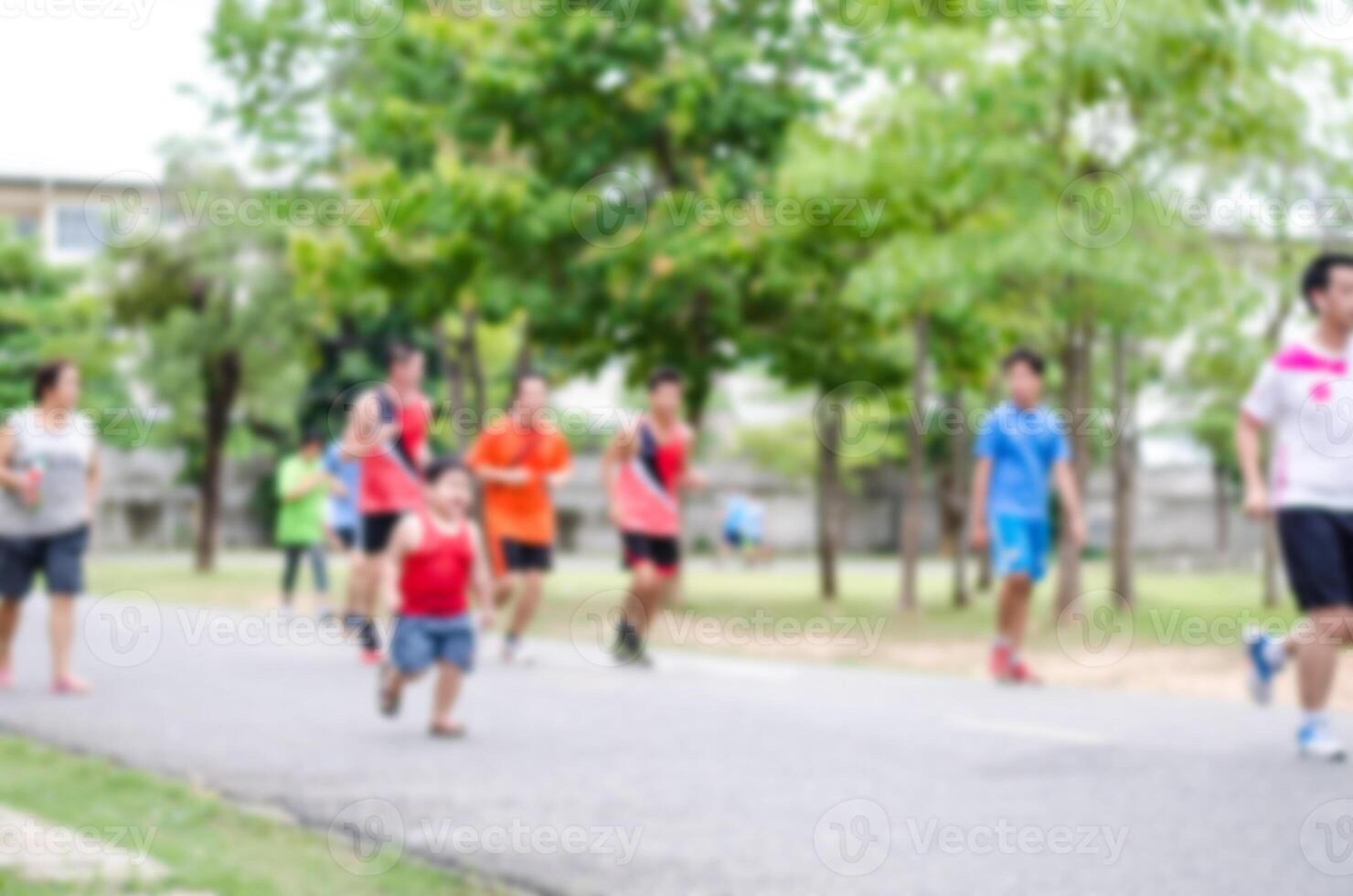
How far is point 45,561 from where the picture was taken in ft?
32.3

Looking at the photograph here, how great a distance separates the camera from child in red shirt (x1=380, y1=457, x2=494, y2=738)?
7.92m

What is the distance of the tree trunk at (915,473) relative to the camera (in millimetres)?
19000

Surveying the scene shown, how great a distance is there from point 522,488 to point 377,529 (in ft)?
3.59

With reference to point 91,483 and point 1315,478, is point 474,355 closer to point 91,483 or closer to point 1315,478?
point 91,483

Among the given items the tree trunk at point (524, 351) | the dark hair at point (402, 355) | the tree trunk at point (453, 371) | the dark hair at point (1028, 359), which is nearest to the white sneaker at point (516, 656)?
the dark hair at point (402, 355)

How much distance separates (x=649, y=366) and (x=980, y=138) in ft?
18.8

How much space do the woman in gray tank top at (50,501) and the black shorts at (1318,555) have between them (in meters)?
6.15

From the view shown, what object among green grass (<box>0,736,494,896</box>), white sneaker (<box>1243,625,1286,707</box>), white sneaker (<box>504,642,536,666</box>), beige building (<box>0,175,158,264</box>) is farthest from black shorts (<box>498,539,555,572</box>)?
beige building (<box>0,175,158,264</box>)

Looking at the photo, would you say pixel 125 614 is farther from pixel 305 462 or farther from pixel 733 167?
pixel 733 167

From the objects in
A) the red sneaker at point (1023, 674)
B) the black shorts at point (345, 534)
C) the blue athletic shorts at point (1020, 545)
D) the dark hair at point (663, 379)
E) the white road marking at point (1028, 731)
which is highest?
the dark hair at point (663, 379)

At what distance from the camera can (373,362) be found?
47.2 m

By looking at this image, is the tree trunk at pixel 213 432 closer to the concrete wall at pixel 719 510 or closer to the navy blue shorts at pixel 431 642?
the concrete wall at pixel 719 510

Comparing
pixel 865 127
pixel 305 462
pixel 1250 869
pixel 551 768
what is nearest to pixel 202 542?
pixel 305 462

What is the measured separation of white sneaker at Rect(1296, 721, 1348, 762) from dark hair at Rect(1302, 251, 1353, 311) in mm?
1674
